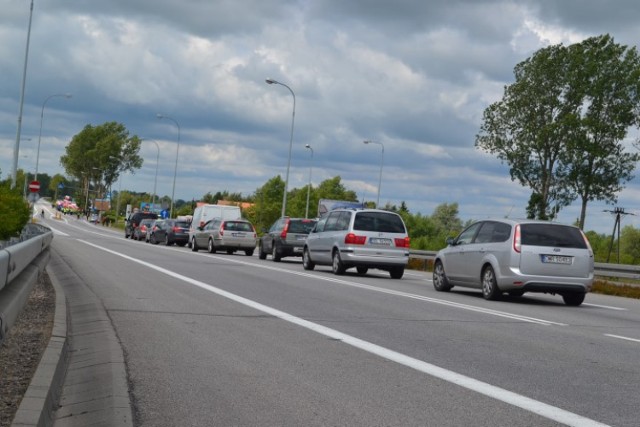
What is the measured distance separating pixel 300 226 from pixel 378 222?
845 cm

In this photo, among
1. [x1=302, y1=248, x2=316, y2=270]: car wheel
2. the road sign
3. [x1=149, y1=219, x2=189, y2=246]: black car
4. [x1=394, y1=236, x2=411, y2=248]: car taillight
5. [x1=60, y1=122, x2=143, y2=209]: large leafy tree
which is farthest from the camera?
[x1=60, y1=122, x2=143, y2=209]: large leafy tree

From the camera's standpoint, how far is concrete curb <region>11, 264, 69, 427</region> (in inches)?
207

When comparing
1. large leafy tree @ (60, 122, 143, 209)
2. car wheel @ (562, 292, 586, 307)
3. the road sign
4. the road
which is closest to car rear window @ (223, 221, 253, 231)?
car wheel @ (562, 292, 586, 307)

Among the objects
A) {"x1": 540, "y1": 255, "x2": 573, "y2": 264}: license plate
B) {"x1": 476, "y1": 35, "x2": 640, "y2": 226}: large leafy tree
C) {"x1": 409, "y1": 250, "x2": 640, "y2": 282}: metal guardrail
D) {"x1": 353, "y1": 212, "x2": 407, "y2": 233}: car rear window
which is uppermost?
{"x1": 476, "y1": 35, "x2": 640, "y2": 226}: large leafy tree

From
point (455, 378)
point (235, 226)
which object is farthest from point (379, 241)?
point (455, 378)

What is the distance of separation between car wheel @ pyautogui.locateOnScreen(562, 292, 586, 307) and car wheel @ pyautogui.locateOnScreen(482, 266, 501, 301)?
1.47m

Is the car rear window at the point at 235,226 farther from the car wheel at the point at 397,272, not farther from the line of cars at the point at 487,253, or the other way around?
the car wheel at the point at 397,272

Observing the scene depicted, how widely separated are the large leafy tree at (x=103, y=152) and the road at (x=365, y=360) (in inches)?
5607

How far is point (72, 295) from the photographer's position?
14117mm

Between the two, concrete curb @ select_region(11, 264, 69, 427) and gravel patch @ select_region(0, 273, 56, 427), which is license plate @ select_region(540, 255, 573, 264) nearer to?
gravel patch @ select_region(0, 273, 56, 427)

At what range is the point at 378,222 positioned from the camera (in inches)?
963

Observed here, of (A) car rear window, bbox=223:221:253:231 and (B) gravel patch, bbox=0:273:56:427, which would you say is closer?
(B) gravel patch, bbox=0:273:56:427

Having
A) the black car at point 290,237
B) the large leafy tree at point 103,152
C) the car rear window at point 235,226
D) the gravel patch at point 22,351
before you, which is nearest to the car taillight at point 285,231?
the black car at point 290,237

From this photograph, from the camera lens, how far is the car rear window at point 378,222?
79.6ft
